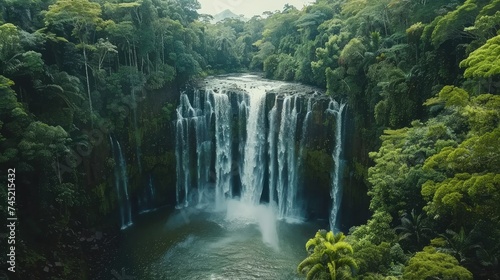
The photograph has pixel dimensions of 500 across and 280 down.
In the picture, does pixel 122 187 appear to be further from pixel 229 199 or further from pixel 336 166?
pixel 336 166

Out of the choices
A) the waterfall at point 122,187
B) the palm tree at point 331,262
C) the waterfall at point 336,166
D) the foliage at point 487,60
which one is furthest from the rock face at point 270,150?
the foliage at point 487,60

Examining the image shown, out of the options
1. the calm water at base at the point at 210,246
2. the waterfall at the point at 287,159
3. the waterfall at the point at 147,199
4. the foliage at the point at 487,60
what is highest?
the foliage at the point at 487,60

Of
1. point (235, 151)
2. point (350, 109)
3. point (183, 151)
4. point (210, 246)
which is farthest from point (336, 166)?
point (183, 151)

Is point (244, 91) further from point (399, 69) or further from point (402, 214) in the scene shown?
point (402, 214)

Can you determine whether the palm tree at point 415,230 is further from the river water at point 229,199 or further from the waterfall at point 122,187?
the waterfall at point 122,187

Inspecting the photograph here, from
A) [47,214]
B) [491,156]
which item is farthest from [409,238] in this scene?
[47,214]

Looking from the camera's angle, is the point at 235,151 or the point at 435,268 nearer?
the point at 435,268
